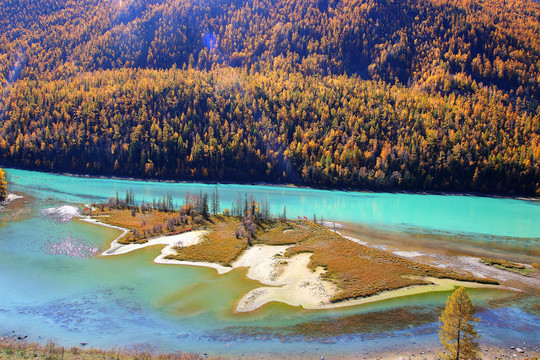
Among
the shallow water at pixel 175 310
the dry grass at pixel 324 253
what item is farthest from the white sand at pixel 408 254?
the shallow water at pixel 175 310

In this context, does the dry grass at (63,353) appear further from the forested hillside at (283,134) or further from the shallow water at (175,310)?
the forested hillside at (283,134)

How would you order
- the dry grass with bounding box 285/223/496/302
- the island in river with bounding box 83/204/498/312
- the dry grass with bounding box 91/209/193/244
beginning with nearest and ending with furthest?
the island in river with bounding box 83/204/498/312 → the dry grass with bounding box 285/223/496/302 → the dry grass with bounding box 91/209/193/244

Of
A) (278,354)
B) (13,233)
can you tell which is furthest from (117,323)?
(13,233)

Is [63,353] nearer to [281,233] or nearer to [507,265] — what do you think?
[281,233]

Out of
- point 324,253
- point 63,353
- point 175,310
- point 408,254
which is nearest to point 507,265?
point 408,254

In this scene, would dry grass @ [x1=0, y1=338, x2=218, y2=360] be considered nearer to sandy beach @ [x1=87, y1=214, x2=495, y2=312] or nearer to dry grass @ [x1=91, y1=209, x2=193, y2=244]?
sandy beach @ [x1=87, y1=214, x2=495, y2=312]

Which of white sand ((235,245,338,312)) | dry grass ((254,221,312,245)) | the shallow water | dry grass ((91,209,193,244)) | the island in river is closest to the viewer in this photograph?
the shallow water

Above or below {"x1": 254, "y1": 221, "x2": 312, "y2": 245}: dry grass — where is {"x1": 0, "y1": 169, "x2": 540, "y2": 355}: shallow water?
below

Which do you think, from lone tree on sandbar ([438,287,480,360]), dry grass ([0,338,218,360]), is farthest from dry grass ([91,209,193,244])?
lone tree on sandbar ([438,287,480,360])
